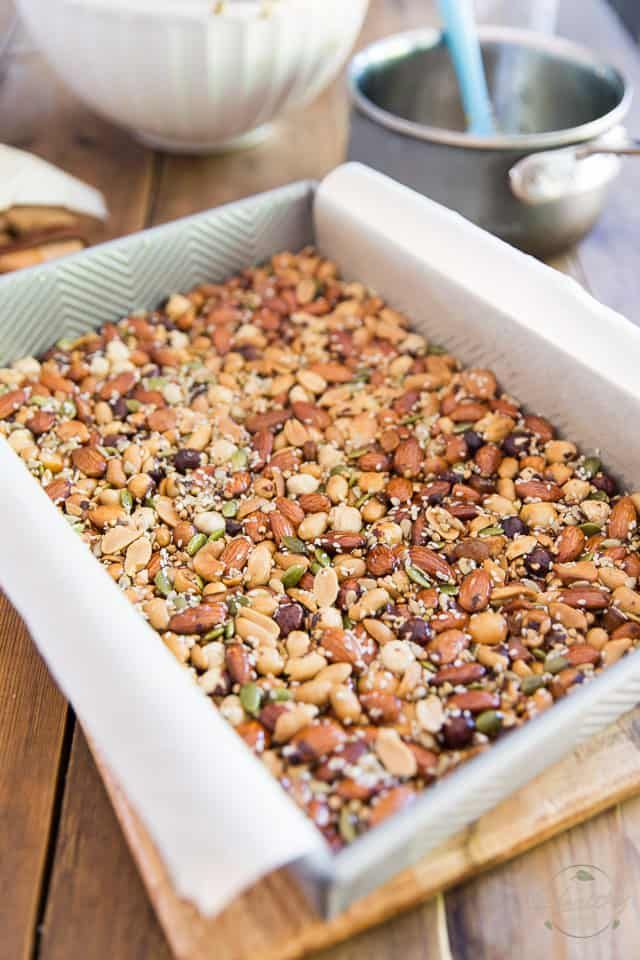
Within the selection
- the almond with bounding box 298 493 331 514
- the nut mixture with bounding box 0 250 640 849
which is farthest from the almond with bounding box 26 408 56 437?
the almond with bounding box 298 493 331 514

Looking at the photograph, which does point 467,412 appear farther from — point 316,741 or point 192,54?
point 192,54

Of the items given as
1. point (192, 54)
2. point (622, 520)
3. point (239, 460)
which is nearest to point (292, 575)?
point (239, 460)

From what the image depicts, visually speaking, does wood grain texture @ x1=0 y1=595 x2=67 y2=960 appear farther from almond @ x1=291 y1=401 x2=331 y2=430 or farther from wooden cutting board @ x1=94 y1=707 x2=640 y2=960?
almond @ x1=291 y1=401 x2=331 y2=430

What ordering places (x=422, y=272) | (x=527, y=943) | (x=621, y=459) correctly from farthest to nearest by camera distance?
(x=422, y=272), (x=621, y=459), (x=527, y=943)

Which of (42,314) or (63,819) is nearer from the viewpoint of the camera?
(63,819)

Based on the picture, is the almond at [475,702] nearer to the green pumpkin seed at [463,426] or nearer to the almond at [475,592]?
the almond at [475,592]

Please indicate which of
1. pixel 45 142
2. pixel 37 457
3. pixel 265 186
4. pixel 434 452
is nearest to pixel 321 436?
pixel 434 452

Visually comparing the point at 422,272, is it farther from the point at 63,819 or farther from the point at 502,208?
the point at 63,819
